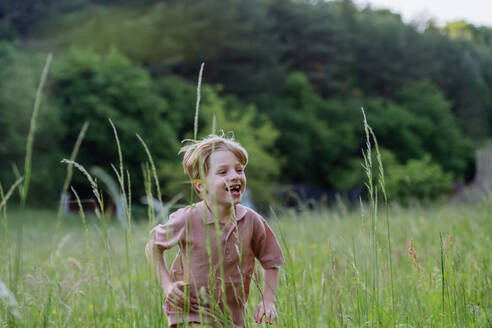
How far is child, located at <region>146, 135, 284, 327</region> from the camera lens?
1964mm

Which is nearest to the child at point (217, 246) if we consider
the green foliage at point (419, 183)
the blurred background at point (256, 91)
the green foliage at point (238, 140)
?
the blurred background at point (256, 91)

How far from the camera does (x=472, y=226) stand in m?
4.45

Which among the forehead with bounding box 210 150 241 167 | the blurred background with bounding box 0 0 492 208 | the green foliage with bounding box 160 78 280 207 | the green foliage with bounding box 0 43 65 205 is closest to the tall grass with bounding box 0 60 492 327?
the forehead with bounding box 210 150 241 167

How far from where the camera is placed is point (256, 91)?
34812 millimetres

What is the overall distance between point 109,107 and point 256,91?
12.2m

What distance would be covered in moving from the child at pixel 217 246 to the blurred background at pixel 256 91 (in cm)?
1448

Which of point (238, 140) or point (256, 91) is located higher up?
point (256, 91)

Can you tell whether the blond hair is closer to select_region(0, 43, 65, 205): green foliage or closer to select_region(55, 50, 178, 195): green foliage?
select_region(0, 43, 65, 205): green foliage

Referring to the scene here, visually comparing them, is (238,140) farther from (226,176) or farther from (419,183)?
(226,176)

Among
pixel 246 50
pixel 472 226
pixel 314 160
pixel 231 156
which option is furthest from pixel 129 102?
pixel 231 156

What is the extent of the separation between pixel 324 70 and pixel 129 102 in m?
19.0

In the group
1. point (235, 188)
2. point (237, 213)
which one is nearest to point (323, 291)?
point (237, 213)

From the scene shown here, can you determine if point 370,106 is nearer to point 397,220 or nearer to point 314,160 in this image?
point 314,160

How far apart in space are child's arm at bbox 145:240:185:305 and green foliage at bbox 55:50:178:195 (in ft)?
75.7
